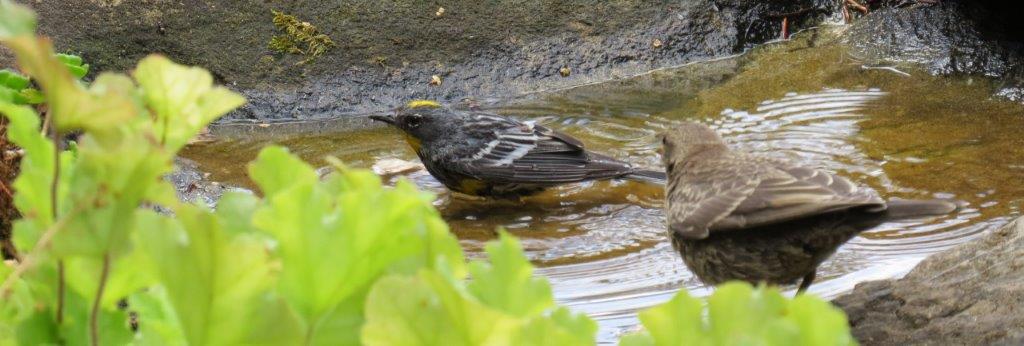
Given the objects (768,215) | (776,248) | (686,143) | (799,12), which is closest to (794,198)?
(768,215)

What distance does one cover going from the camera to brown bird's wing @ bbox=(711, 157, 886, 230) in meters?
4.03

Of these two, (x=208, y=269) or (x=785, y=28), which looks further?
(x=785, y=28)

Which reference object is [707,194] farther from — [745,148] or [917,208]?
[745,148]

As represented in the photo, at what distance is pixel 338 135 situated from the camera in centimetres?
847

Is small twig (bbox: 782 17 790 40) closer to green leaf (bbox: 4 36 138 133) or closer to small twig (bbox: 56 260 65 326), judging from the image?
small twig (bbox: 56 260 65 326)

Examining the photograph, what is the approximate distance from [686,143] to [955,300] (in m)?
2.08

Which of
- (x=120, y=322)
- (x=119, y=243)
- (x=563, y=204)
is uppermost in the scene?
(x=119, y=243)

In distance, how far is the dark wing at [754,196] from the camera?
4.11 m

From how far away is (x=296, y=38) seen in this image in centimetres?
917

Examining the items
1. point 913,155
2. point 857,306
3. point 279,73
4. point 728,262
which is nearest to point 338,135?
point 279,73

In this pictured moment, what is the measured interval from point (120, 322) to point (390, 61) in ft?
26.3

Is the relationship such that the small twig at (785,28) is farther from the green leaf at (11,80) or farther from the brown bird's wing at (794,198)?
the green leaf at (11,80)

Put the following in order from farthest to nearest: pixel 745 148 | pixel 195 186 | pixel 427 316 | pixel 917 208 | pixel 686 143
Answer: pixel 745 148
pixel 195 186
pixel 686 143
pixel 917 208
pixel 427 316

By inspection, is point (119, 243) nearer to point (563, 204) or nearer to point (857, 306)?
point (857, 306)
